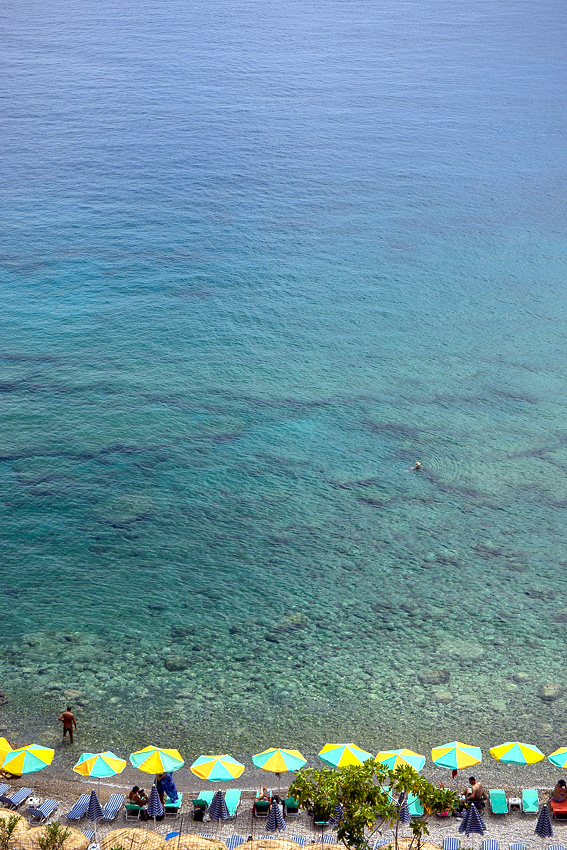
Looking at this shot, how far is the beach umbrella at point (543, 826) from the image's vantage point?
25.6 metres

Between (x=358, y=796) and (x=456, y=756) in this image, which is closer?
(x=358, y=796)

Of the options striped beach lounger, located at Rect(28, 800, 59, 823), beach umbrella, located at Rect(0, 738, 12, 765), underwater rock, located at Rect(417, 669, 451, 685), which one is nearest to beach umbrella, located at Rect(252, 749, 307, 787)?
striped beach lounger, located at Rect(28, 800, 59, 823)

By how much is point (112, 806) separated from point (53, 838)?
5016 mm

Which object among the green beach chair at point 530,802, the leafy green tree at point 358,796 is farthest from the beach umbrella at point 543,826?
the leafy green tree at point 358,796

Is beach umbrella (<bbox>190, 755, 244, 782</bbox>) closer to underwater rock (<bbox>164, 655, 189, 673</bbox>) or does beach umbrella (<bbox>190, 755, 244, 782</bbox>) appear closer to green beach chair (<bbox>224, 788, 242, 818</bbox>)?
green beach chair (<bbox>224, 788, 242, 818</bbox>)

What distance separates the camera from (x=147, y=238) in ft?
300

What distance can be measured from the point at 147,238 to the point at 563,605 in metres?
67.1

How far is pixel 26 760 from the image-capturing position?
2745cm

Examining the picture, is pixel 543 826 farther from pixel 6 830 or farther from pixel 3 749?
pixel 3 749

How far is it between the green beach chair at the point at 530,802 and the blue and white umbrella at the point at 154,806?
495 inches

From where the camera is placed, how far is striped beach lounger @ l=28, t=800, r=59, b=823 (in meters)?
26.6

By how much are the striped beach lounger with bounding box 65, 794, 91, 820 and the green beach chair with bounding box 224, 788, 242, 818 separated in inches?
190

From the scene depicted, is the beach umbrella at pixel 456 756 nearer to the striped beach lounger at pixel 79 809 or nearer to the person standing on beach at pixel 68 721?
the striped beach lounger at pixel 79 809

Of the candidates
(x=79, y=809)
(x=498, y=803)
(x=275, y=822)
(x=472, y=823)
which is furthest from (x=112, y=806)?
(x=498, y=803)
